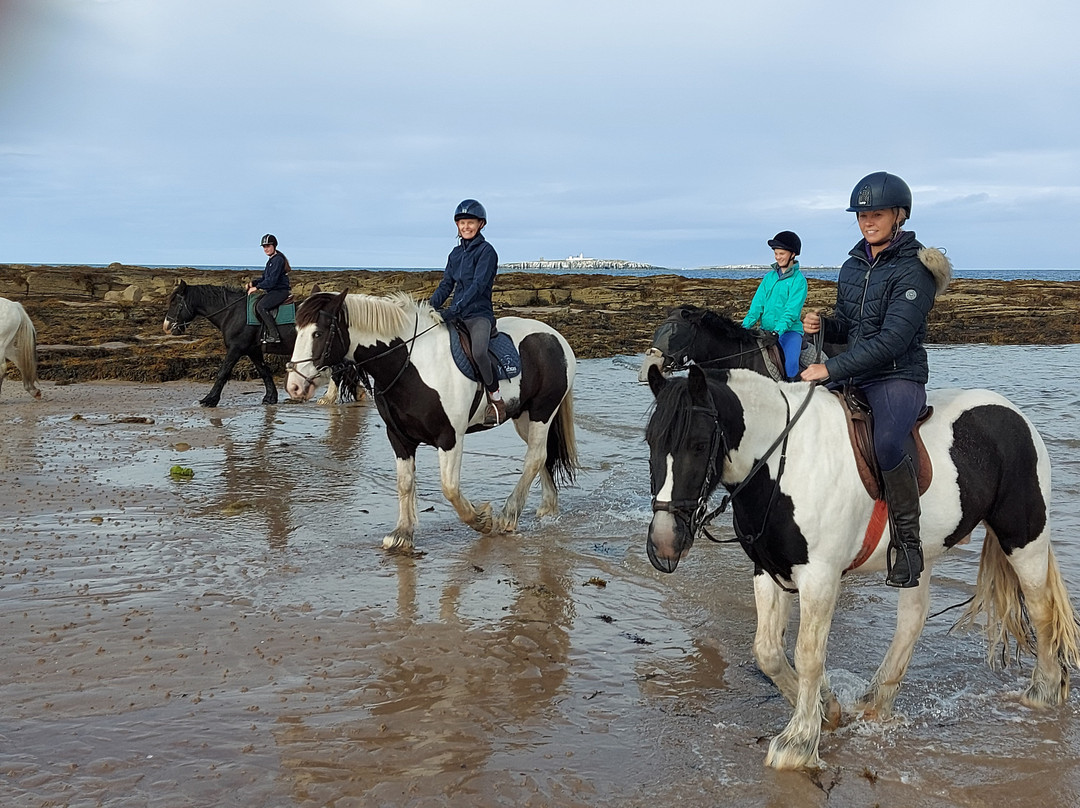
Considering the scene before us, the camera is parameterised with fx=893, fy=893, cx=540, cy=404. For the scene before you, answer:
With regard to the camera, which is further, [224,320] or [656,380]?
[224,320]

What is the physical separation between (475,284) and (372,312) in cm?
86

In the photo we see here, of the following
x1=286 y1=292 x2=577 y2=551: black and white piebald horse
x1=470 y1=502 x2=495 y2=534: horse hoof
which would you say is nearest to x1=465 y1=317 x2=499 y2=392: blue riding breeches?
x1=286 y1=292 x2=577 y2=551: black and white piebald horse

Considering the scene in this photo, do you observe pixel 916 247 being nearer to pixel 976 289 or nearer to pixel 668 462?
pixel 668 462

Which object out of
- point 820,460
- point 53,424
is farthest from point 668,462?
point 53,424

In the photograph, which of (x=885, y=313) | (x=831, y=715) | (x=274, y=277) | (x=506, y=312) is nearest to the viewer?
(x=885, y=313)

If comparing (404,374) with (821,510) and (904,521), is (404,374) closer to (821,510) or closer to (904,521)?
(821,510)

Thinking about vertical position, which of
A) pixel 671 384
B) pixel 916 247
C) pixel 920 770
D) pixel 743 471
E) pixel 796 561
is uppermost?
pixel 916 247

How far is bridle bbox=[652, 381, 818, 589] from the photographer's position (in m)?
3.39

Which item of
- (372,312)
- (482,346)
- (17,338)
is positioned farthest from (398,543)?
(17,338)

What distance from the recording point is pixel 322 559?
666 centimetres

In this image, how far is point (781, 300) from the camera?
8.57 metres

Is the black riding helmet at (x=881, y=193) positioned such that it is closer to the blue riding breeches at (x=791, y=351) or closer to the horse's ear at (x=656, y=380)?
the horse's ear at (x=656, y=380)

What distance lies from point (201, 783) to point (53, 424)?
10.1 m

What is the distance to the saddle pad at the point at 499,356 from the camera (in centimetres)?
711
